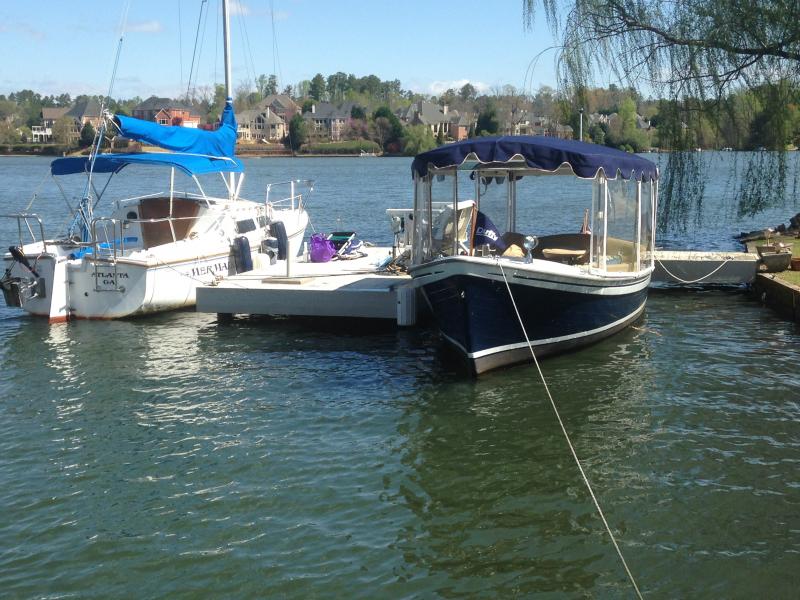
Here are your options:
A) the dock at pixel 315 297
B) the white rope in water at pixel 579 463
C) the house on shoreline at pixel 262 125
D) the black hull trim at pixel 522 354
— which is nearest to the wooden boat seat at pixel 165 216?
the dock at pixel 315 297

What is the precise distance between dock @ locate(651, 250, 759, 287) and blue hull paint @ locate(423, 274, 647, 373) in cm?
670

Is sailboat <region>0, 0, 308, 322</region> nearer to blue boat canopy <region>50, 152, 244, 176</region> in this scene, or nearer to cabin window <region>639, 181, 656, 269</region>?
blue boat canopy <region>50, 152, 244, 176</region>

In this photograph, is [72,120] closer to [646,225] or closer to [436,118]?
[436,118]

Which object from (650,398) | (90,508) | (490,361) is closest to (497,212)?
(490,361)

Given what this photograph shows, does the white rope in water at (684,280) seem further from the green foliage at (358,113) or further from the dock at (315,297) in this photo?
the green foliage at (358,113)

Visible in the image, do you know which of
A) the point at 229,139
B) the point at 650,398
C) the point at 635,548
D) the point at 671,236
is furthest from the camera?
the point at 671,236

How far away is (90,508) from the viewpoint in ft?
30.9

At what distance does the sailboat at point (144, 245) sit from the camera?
17.9 m

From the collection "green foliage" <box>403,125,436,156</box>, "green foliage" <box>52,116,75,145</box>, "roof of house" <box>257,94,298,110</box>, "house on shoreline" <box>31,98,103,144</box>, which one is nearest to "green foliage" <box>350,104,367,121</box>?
"roof of house" <box>257,94,298,110</box>

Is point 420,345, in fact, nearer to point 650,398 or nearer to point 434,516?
point 650,398

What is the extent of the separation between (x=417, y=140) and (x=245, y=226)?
115 m

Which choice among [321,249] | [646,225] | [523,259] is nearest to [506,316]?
[523,259]

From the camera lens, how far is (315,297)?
1672cm

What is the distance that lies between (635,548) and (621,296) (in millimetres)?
7480
